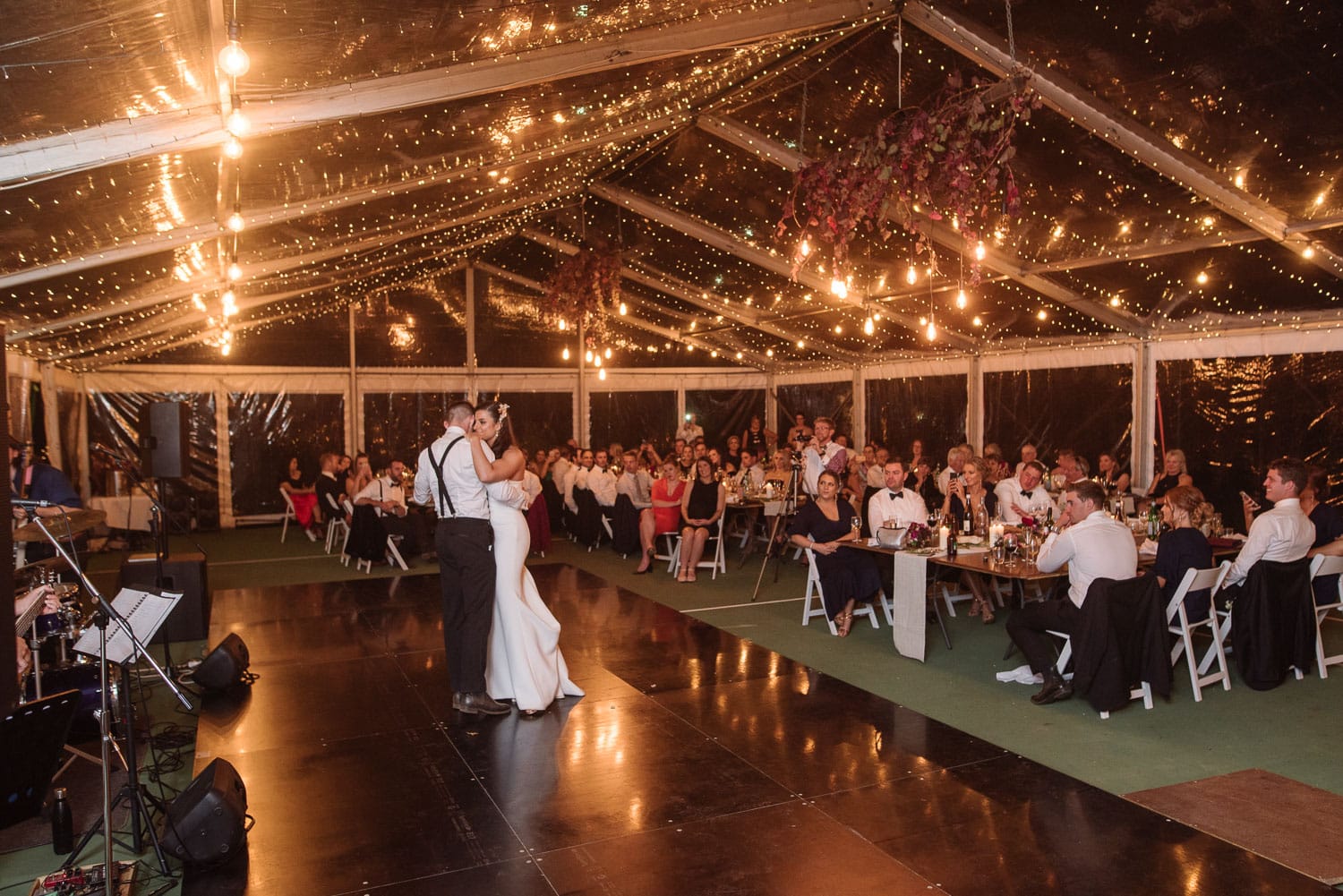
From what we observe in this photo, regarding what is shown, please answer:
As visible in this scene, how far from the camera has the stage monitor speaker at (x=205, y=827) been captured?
3.42 metres

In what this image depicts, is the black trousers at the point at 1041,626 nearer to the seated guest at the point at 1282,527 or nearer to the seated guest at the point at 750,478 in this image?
the seated guest at the point at 1282,527

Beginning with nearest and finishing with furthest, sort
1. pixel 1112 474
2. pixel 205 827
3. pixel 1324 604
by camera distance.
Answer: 1. pixel 205 827
2. pixel 1324 604
3. pixel 1112 474

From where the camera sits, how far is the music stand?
2.92 m

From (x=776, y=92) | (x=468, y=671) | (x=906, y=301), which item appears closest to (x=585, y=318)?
(x=906, y=301)

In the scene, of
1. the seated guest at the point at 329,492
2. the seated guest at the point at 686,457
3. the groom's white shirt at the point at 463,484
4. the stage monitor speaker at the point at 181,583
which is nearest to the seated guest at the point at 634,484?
the seated guest at the point at 686,457

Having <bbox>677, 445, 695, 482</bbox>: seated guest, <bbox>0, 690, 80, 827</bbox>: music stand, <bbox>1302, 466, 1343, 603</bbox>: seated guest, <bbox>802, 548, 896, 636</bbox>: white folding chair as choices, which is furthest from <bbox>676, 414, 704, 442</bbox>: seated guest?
<bbox>0, 690, 80, 827</bbox>: music stand

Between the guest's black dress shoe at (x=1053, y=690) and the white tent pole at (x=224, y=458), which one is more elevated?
the white tent pole at (x=224, y=458)

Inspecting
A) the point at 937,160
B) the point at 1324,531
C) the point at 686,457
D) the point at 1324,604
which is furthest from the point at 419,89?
the point at 686,457

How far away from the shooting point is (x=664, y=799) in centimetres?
409

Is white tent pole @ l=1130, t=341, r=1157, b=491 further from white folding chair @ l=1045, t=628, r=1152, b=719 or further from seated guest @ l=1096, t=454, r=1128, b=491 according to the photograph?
white folding chair @ l=1045, t=628, r=1152, b=719

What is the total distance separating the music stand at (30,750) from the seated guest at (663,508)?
285 inches

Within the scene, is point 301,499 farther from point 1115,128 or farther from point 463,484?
point 1115,128

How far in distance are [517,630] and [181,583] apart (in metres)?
3.35

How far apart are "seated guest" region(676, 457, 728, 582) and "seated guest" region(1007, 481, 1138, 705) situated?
429 centimetres
